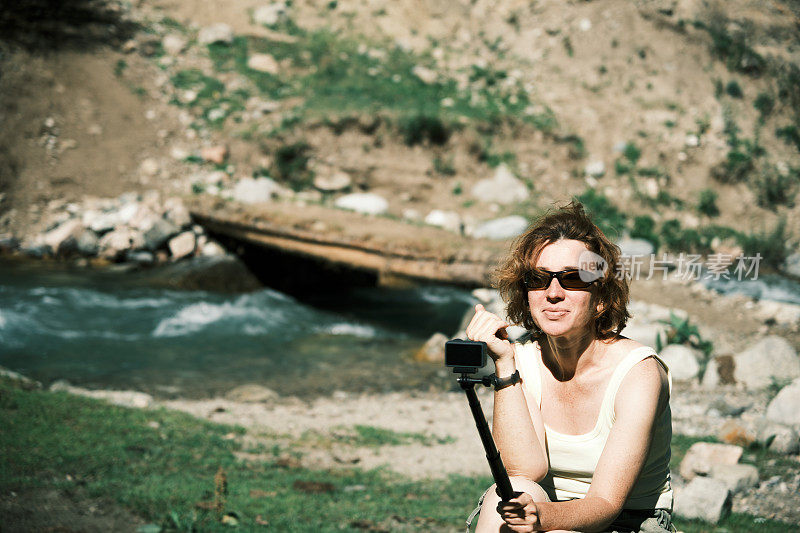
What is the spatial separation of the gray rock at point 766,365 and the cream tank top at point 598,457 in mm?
5010

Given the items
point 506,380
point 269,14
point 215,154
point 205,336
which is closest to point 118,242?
point 215,154

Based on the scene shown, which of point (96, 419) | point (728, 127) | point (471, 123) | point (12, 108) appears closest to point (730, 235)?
point (728, 127)

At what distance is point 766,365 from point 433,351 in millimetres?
3635

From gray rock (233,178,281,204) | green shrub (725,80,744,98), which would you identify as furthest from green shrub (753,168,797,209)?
gray rock (233,178,281,204)

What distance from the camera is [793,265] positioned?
10.8 meters

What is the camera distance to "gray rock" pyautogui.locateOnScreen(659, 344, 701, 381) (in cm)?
690

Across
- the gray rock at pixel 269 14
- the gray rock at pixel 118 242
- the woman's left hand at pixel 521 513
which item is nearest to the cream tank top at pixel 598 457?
the woman's left hand at pixel 521 513

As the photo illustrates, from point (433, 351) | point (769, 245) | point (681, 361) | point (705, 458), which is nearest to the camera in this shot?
point (705, 458)

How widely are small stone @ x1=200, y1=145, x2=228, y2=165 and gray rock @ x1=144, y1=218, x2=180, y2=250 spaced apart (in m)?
2.61

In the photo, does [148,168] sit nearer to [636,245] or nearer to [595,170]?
[636,245]

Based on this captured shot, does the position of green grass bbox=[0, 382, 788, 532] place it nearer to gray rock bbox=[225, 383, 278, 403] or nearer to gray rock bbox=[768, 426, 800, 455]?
gray rock bbox=[768, 426, 800, 455]

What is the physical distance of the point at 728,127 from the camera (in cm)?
1562

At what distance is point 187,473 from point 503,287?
259 centimetres

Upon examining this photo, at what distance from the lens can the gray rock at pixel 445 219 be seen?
12555mm
